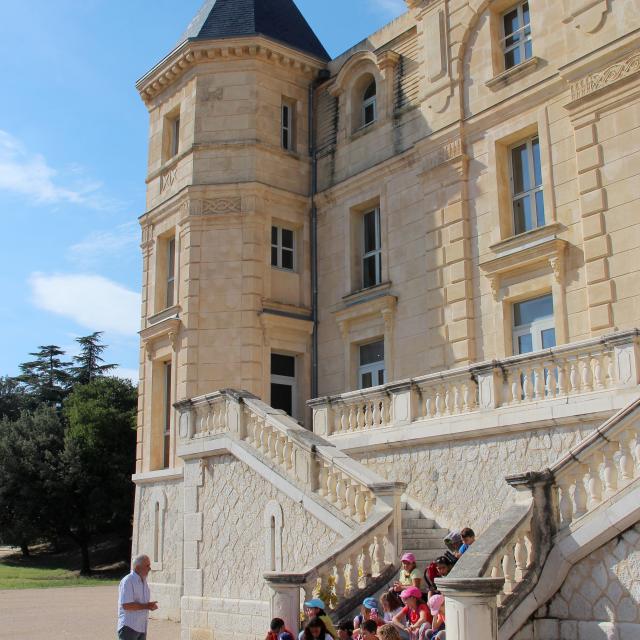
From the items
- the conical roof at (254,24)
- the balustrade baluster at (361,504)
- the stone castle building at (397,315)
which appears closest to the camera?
the stone castle building at (397,315)

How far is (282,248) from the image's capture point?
69.4ft

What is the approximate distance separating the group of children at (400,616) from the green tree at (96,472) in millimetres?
29404

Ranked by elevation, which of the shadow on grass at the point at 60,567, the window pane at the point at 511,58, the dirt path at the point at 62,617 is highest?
the window pane at the point at 511,58

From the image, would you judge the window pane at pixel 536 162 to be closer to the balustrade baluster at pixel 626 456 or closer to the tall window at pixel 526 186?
the tall window at pixel 526 186

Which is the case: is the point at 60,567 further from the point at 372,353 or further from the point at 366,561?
the point at 366,561

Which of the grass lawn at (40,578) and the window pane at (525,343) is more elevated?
the window pane at (525,343)

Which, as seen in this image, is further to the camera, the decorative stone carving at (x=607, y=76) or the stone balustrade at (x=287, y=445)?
the decorative stone carving at (x=607, y=76)

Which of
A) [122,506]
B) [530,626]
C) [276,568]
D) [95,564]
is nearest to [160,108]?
[276,568]

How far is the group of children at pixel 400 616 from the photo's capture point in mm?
8375

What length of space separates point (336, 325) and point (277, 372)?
1.85 m

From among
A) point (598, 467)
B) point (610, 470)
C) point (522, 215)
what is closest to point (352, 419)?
point (522, 215)

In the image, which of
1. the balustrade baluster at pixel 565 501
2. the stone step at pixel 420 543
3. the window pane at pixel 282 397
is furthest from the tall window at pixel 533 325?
the balustrade baluster at pixel 565 501

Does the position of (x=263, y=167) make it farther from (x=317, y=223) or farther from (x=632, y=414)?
(x=632, y=414)

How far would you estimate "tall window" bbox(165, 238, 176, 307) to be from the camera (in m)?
21.8
